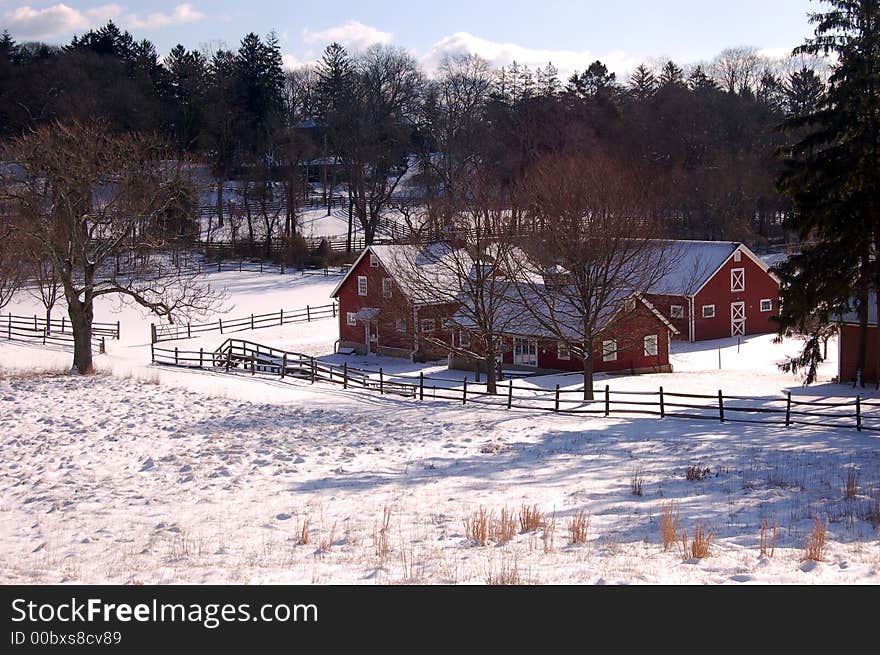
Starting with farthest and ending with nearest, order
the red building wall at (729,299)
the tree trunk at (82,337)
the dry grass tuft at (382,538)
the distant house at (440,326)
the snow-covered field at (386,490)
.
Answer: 1. the red building wall at (729,299)
2. the distant house at (440,326)
3. the tree trunk at (82,337)
4. the dry grass tuft at (382,538)
5. the snow-covered field at (386,490)

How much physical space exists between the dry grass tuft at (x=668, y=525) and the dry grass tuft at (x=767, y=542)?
41.1 inches

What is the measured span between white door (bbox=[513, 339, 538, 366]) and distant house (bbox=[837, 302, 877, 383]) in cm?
1231

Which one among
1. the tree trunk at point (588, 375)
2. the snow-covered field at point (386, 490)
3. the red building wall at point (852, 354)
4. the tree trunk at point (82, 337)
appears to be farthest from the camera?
the red building wall at point (852, 354)

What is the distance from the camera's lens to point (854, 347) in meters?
32.9

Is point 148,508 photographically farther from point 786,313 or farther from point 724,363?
point 724,363

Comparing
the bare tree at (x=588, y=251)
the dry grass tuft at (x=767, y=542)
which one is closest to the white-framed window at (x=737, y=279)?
the bare tree at (x=588, y=251)

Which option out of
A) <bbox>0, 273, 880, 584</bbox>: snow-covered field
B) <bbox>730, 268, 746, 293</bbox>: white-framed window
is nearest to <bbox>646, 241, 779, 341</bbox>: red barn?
<bbox>730, 268, 746, 293</bbox>: white-framed window

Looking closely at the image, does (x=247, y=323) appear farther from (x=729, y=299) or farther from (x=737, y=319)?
(x=737, y=319)

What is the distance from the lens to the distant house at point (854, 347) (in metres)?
31.8

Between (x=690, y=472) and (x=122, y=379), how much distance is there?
1992 cm

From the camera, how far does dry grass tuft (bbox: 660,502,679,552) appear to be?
37.4 feet

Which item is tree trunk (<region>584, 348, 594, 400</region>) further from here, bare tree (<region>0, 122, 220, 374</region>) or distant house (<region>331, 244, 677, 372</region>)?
bare tree (<region>0, 122, 220, 374</region>)

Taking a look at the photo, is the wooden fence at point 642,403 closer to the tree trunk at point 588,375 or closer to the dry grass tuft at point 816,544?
the tree trunk at point 588,375

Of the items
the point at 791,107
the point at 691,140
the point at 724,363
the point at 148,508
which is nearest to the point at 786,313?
the point at 724,363
